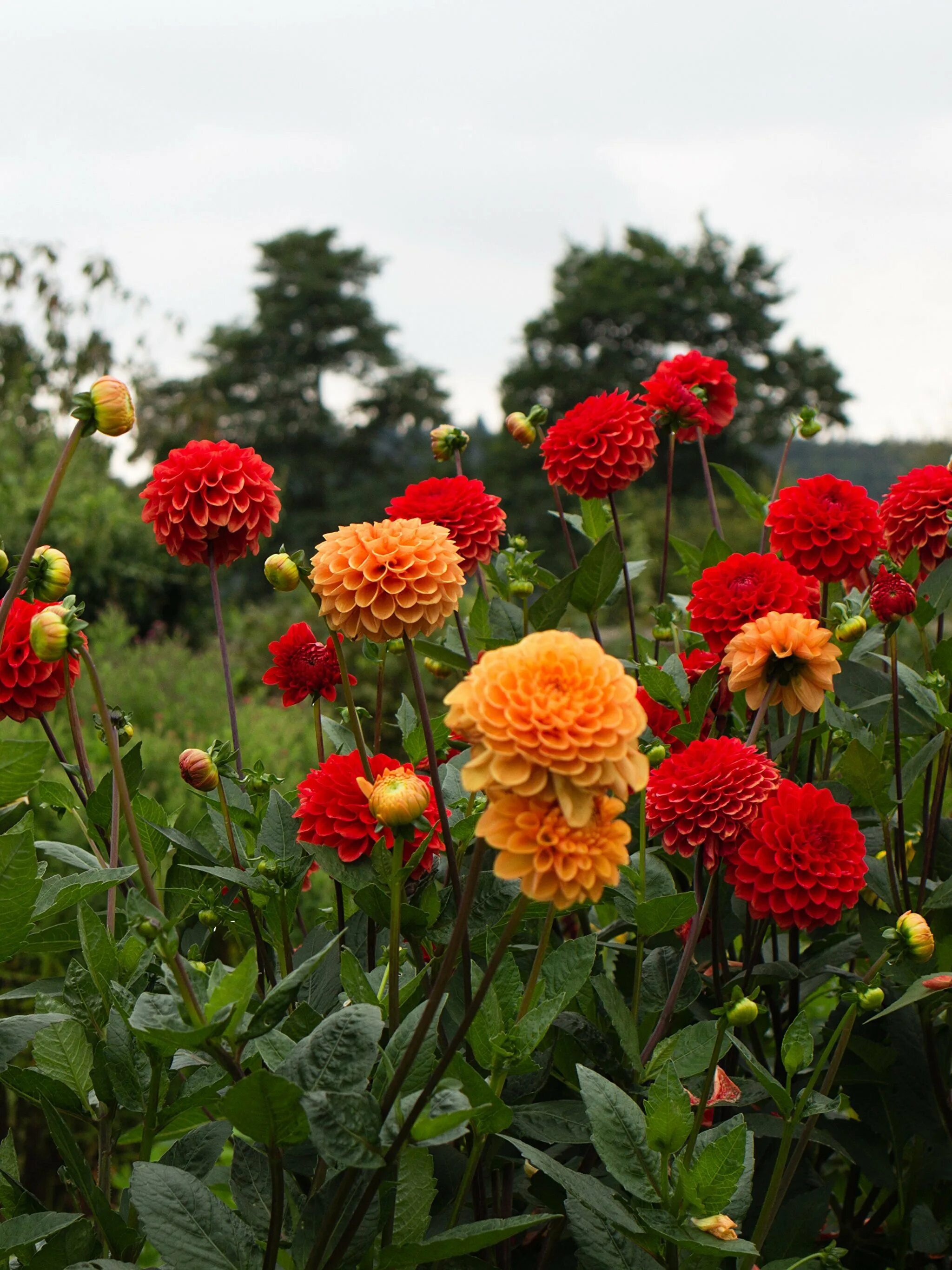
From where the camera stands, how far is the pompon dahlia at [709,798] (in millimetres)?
946

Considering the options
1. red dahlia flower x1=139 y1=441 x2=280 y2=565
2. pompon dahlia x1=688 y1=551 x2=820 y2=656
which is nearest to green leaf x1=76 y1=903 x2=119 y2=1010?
red dahlia flower x1=139 y1=441 x2=280 y2=565

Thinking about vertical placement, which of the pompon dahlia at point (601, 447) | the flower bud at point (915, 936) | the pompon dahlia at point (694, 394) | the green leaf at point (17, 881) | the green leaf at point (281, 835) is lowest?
the flower bud at point (915, 936)

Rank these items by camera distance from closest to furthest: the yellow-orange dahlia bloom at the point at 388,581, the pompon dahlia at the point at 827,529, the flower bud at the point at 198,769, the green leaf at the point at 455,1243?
1. the green leaf at the point at 455,1243
2. the yellow-orange dahlia bloom at the point at 388,581
3. the flower bud at the point at 198,769
4. the pompon dahlia at the point at 827,529

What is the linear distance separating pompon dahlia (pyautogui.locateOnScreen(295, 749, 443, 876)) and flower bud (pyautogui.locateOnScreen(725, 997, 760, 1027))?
0.92 feet

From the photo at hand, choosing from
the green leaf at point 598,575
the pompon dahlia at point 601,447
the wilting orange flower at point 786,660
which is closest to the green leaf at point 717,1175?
the wilting orange flower at point 786,660

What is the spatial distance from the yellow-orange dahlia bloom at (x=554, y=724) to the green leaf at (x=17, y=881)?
0.37 metres

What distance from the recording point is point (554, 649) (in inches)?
24.5

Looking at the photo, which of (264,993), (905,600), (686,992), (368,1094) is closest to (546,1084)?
(686,992)

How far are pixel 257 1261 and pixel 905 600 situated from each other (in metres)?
0.80

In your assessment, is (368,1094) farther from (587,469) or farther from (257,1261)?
(587,469)

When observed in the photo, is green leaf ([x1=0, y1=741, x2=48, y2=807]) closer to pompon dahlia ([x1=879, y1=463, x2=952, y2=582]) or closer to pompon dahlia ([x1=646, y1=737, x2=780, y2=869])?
pompon dahlia ([x1=646, y1=737, x2=780, y2=869])

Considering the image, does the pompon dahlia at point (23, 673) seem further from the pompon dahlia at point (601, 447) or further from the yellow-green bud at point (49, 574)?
the pompon dahlia at point (601, 447)

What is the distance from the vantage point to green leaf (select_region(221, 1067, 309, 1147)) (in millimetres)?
629

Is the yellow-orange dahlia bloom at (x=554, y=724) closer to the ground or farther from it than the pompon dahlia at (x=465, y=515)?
closer to the ground
